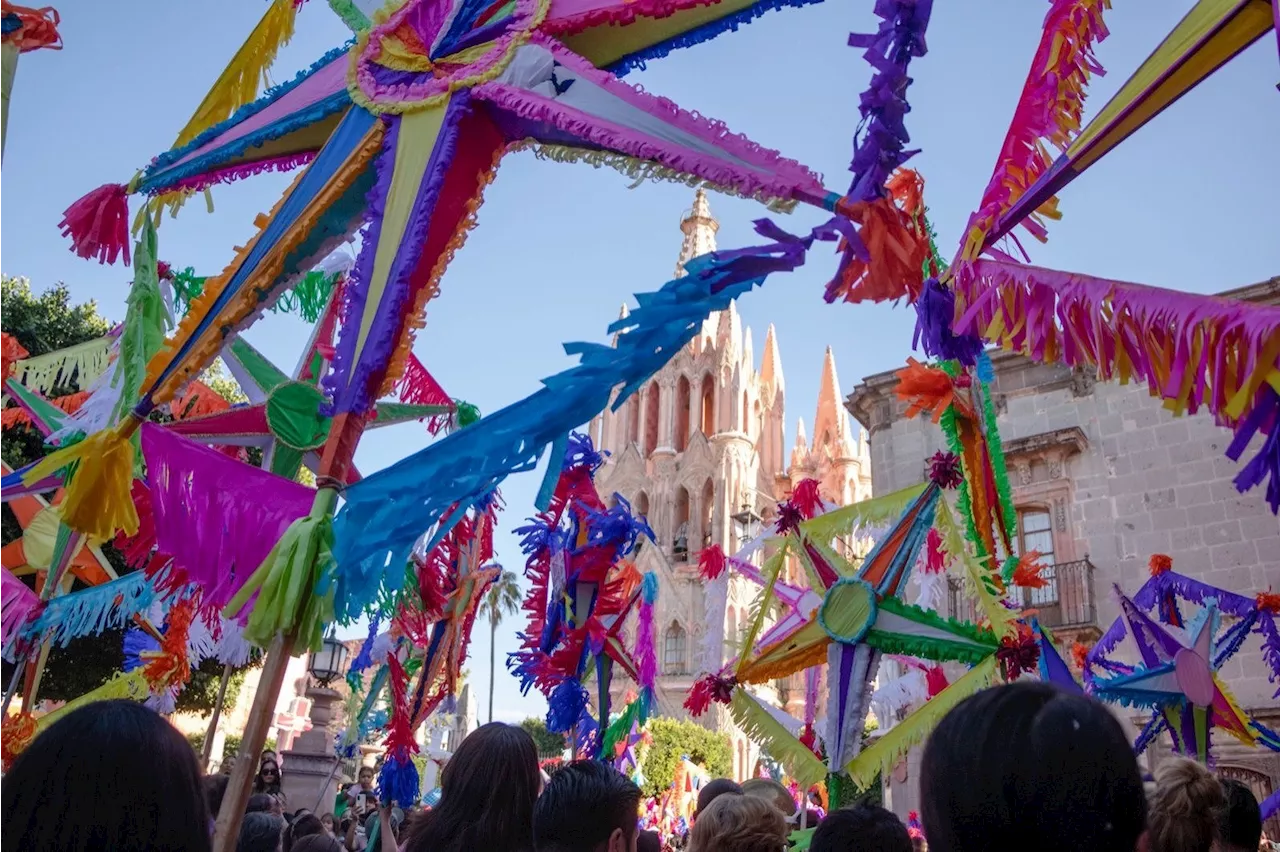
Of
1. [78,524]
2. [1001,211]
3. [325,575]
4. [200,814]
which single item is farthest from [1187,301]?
[78,524]

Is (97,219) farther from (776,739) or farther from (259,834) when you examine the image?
(776,739)

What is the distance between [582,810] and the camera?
7.64 feet

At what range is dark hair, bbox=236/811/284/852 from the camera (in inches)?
126

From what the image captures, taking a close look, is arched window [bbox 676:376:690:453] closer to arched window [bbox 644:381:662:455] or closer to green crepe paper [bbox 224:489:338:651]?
arched window [bbox 644:381:662:455]

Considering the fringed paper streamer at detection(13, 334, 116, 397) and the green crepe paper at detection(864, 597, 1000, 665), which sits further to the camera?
the fringed paper streamer at detection(13, 334, 116, 397)

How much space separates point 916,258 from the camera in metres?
3.42

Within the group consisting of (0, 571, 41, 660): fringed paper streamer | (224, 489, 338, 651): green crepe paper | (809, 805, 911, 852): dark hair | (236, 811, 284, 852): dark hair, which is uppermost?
(0, 571, 41, 660): fringed paper streamer

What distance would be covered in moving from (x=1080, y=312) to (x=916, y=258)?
3.06 feet

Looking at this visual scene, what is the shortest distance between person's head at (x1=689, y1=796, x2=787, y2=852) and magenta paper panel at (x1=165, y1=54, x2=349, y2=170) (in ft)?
13.3

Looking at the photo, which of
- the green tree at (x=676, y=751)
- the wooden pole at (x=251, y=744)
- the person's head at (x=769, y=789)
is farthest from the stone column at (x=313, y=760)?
the green tree at (x=676, y=751)

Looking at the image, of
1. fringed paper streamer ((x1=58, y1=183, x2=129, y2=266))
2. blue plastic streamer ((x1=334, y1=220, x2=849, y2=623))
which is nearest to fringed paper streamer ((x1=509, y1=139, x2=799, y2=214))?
blue plastic streamer ((x1=334, y1=220, x2=849, y2=623))

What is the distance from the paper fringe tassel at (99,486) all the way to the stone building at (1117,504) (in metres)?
12.2

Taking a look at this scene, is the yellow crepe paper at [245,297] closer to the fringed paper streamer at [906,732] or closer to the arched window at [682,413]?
the fringed paper streamer at [906,732]

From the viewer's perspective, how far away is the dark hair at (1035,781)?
45.8 inches
